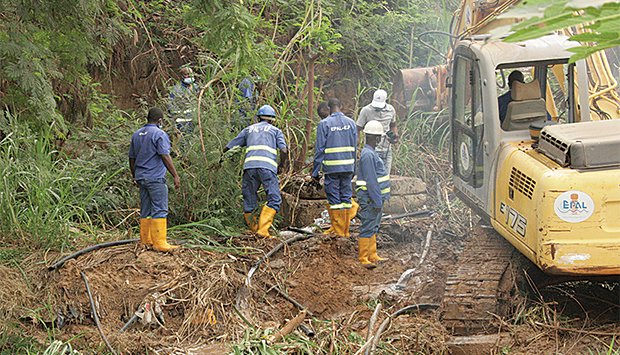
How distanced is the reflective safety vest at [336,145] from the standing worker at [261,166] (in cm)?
52

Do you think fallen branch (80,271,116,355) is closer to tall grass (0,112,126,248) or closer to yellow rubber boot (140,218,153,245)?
tall grass (0,112,126,248)

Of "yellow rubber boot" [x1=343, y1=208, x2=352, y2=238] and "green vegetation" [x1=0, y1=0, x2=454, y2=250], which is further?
"yellow rubber boot" [x1=343, y1=208, x2=352, y2=238]

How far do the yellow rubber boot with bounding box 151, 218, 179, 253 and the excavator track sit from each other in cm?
314

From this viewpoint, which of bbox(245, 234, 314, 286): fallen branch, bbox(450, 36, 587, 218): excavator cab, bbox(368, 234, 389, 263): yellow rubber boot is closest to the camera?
bbox(450, 36, 587, 218): excavator cab

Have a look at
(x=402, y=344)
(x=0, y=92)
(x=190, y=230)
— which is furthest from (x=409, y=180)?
(x=0, y=92)

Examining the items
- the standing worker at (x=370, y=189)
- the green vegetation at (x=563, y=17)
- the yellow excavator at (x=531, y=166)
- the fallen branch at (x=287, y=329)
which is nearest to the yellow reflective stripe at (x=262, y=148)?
the standing worker at (x=370, y=189)

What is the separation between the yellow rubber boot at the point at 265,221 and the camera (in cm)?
1031

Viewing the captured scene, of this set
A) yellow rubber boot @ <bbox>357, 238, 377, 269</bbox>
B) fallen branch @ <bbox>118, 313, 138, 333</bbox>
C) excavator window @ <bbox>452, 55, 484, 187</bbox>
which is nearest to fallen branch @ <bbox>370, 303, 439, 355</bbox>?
excavator window @ <bbox>452, 55, 484, 187</bbox>

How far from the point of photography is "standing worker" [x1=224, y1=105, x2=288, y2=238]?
1038cm

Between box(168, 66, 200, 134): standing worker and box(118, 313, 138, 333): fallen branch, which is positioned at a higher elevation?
box(168, 66, 200, 134): standing worker

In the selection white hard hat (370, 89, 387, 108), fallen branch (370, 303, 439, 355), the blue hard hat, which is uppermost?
the blue hard hat

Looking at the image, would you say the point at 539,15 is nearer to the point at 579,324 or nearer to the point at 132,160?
the point at 579,324

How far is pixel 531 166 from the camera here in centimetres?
662

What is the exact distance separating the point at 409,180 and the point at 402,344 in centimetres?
543
